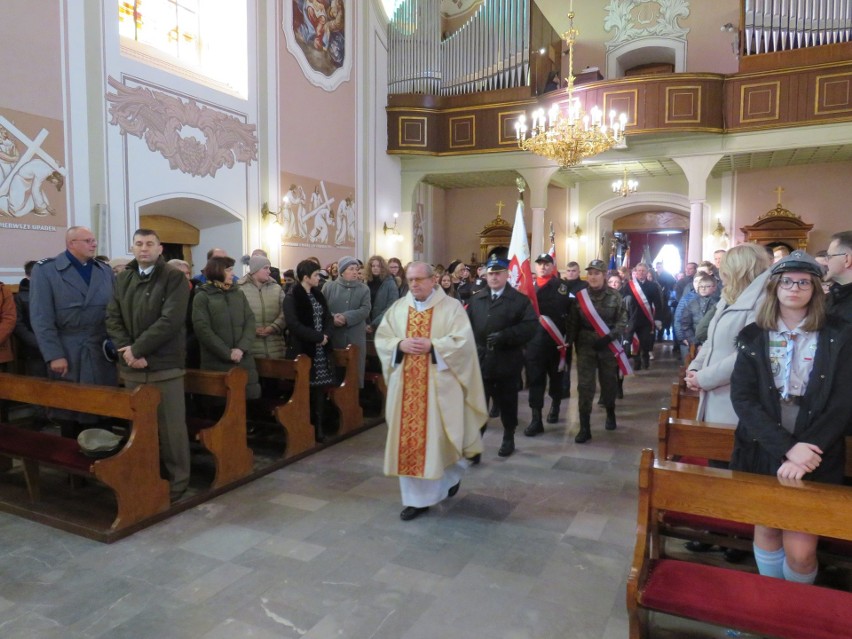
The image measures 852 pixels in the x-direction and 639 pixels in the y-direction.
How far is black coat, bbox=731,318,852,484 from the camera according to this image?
2.19 metres

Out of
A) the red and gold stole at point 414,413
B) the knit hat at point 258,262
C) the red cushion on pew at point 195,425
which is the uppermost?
the knit hat at point 258,262

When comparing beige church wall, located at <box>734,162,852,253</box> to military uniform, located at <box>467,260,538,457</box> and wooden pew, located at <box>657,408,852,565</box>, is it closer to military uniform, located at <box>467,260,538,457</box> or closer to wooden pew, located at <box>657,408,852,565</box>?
military uniform, located at <box>467,260,538,457</box>

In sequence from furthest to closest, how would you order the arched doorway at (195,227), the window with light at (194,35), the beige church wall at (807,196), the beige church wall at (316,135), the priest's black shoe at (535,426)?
the beige church wall at (807,196) < the beige church wall at (316,135) < the arched doorway at (195,227) < the window with light at (194,35) < the priest's black shoe at (535,426)

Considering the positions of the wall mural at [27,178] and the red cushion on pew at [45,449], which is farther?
the wall mural at [27,178]

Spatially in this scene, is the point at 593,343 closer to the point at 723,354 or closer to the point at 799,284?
the point at 723,354

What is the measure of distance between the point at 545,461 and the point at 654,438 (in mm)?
1277

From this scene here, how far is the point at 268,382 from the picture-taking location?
215 inches

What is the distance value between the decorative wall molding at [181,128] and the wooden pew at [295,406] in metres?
4.10

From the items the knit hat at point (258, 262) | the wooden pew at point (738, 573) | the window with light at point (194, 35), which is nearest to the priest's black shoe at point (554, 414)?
the knit hat at point (258, 262)

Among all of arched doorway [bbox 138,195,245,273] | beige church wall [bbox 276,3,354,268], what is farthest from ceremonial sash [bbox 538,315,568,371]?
beige church wall [bbox 276,3,354,268]

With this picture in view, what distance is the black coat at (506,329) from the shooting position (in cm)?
478

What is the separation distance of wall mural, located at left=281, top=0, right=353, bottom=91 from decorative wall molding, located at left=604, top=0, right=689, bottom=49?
575cm

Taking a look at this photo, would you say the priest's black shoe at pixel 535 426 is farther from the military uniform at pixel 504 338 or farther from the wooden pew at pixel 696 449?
the wooden pew at pixel 696 449

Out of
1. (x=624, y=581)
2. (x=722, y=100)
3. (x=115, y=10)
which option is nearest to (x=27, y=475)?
(x=624, y=581)
